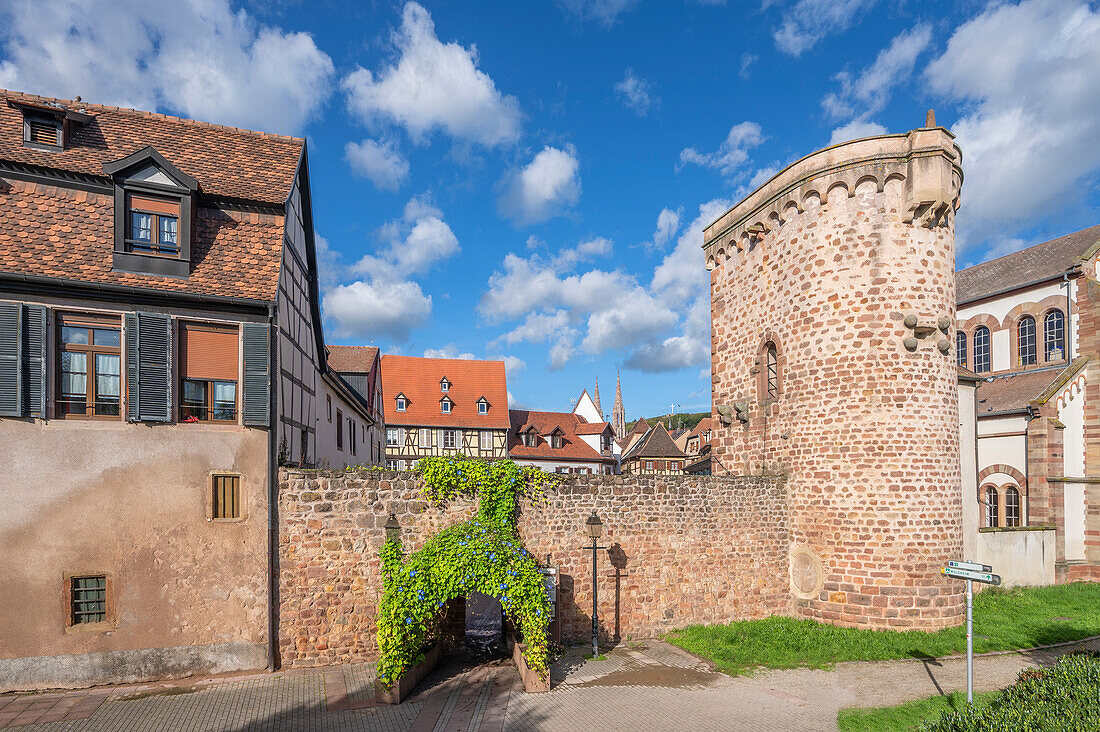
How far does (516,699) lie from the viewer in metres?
9.20

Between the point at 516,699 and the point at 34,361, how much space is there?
979 centimetres

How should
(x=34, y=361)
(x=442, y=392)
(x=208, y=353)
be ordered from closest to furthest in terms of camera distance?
(x=34, y=361), (x=208, y=353), (x=442, y=392)

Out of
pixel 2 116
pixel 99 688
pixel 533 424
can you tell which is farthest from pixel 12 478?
pixel 533 424

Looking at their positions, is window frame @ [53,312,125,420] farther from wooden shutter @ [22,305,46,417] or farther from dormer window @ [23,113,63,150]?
dormer window @ [23,113,63,150]

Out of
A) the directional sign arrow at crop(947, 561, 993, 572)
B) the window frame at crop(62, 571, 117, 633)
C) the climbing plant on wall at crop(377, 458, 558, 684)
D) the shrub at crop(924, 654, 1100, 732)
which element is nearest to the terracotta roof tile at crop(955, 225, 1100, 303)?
the directional sign arrow at crop(947, 561, 993, 572)

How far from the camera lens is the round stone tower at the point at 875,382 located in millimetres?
12195

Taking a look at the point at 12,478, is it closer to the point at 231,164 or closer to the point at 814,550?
the point at 231,164

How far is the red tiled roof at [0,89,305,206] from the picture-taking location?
10.6 m

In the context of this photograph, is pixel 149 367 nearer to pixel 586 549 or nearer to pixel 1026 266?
pixel 586 549

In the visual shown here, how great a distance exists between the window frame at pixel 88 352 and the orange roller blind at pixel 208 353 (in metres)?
0.98

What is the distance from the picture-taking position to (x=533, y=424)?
42875 millimetres

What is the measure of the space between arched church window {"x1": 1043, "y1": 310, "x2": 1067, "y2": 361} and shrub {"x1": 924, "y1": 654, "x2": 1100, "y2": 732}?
805 inches

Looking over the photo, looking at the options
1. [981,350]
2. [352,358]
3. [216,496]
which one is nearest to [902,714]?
[216,496]

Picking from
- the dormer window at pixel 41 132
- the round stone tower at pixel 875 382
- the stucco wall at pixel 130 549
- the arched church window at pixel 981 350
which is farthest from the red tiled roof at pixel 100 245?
the arched church window at pixel 981 350
